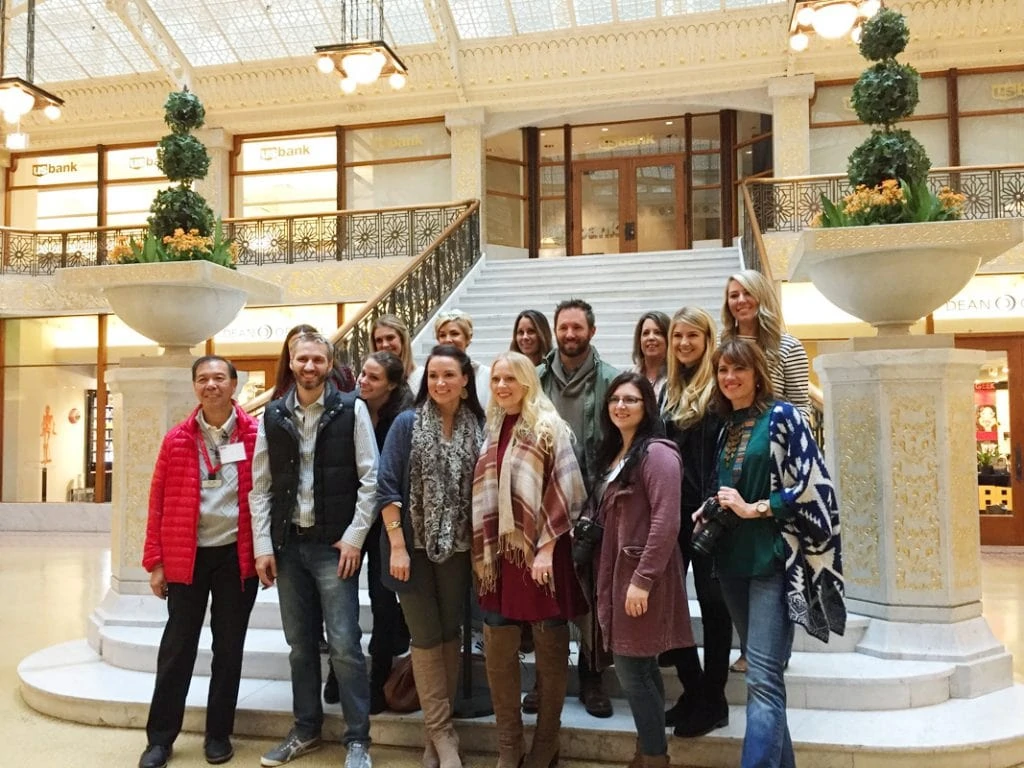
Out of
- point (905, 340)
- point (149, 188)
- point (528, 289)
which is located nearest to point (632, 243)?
point (528, 289)

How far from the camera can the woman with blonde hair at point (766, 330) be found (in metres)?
3.55

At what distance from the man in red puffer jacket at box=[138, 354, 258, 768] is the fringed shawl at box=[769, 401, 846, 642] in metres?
2.20

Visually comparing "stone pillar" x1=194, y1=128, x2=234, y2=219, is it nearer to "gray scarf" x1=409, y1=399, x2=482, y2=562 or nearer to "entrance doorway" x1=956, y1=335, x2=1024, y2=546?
"entrance doorway" x1=956, y1=335, x2=1024, y2=546

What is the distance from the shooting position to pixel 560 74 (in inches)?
538

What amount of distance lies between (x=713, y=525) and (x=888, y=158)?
2.29 meters

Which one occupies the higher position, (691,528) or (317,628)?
(691,528)

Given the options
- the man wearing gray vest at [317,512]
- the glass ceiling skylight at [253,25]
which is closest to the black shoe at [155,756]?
the man wearing gray vest at [317,512]

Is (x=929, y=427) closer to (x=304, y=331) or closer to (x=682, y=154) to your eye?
(x=304, y=331)

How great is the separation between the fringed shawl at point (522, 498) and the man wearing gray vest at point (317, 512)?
531 millimetres

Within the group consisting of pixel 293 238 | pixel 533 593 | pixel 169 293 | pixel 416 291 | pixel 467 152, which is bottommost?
pixel 533 593

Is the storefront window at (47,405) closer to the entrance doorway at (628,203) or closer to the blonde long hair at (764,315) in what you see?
the entrance doorway at (628,203)

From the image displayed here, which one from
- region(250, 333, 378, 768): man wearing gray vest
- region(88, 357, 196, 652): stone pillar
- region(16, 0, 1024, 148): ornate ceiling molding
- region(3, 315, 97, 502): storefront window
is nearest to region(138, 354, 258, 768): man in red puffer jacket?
region(250, 333, 378, 768): man wearing gray vest

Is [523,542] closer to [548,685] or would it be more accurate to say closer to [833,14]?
[548,685]

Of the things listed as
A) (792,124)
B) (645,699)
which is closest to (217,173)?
(792,124)
